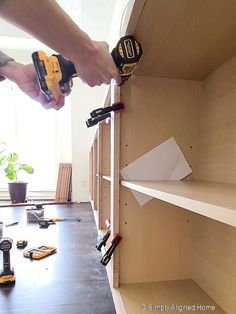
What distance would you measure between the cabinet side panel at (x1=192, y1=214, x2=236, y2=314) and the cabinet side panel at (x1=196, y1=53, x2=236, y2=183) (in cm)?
15

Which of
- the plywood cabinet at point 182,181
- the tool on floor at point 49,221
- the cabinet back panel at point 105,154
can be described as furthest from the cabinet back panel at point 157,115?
the tool on floor at point 49,221

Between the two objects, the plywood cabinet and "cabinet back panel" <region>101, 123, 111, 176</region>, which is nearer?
the plywood cabinet

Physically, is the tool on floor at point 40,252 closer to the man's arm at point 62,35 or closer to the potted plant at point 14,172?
the man's arm at point 62,35

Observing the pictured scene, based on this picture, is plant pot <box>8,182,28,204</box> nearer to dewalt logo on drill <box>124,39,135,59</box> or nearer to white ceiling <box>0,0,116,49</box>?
white ceiling <box>0,0,116,49</box>

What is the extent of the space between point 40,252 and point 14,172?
279 cm

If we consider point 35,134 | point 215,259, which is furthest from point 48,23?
point 35,134

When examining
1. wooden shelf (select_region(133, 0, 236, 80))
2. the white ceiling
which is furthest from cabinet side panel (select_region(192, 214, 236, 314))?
the white ceiling

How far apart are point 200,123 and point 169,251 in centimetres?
46

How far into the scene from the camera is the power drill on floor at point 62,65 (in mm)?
554

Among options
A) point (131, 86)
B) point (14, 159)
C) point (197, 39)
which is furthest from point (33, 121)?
point (197, 39)

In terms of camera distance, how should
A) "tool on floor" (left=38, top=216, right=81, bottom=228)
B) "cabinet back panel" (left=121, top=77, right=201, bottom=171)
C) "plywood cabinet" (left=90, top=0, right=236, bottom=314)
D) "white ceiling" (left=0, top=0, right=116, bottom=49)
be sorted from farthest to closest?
"white ceiling" (left=0, top=0, right=116, bottom=49)
"tool on floor" (left=38, top=216, right=81, bottom=228)
"cabinet back panel" (left=121, top=77, right=201, bottom=171)
"plywood cabinet" (left=90, top=0, right=236, bottom=314)

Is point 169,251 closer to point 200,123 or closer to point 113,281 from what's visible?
point 113,281

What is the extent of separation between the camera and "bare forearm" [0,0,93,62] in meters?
0.39

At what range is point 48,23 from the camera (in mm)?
427
